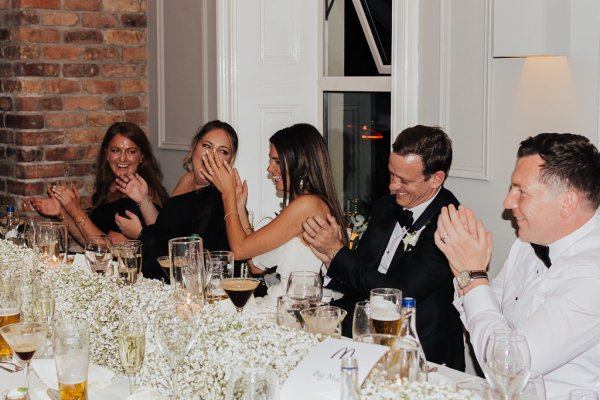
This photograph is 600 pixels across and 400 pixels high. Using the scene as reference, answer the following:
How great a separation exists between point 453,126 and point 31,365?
2.17 metres

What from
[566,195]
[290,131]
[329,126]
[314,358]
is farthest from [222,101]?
[314,358]

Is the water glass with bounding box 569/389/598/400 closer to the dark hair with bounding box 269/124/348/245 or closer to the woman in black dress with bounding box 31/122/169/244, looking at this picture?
the dark hair with bounding box 269/124/348/245

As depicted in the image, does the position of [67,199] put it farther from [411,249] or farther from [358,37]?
[411,249]

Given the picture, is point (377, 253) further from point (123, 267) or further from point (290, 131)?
point (123, 267)

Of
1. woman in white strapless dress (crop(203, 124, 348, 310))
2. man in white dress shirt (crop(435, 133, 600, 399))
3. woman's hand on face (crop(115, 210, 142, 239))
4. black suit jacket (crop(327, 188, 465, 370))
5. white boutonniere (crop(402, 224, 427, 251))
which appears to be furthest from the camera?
woman's hand on face (crop(115, 210, 142, 239))

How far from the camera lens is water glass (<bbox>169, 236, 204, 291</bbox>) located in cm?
233

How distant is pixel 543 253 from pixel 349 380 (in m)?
1.17

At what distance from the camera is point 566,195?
7.39 ft

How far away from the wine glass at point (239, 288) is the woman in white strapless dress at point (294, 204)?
3.65 feet

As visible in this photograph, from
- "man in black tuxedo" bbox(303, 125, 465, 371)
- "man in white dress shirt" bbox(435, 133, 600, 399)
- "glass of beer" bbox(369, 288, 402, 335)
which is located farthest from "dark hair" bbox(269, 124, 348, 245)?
"glass of beer" bbox(369, 288, 402, 335)

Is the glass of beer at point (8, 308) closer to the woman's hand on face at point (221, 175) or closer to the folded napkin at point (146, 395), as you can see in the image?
the folded napkin at point (146, 395)

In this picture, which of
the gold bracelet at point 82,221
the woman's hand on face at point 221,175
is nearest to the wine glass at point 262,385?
the woman's hand on face at point 221,175

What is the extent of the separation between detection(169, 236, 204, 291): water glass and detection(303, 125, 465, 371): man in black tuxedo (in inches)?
34.5

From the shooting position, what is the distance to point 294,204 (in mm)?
3510
